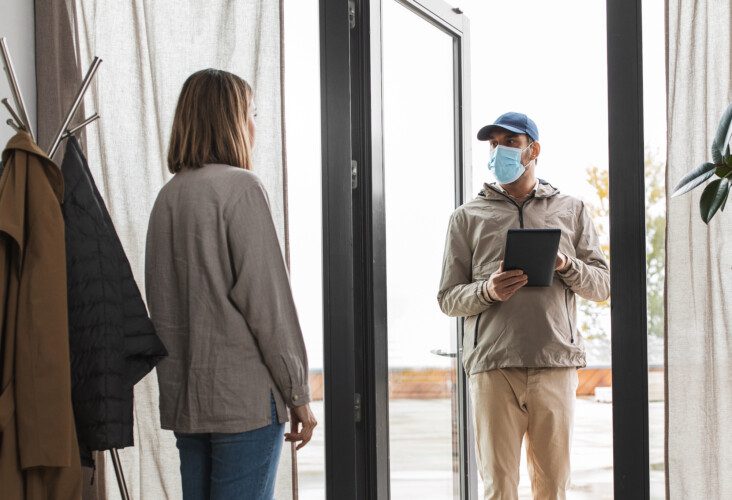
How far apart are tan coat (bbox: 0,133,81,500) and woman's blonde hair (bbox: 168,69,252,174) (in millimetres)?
292

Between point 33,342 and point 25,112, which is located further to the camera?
point 25,112

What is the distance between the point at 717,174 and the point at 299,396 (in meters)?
0.96

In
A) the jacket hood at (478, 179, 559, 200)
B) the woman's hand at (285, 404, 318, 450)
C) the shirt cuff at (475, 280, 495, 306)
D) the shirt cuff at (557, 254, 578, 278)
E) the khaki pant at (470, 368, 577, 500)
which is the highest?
the jacket hood at (478, 179, 559, 200)

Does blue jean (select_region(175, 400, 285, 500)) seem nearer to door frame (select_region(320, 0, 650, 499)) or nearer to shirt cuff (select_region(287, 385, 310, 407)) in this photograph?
shirt cuff (select_region(287, 385, 310, 407))

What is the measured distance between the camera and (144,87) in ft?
7.76

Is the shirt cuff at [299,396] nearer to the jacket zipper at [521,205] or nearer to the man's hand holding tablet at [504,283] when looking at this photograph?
the man's hand holding tablet at [504,283]

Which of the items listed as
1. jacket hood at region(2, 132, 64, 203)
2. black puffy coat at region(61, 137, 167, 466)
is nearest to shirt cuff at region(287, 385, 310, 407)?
black puffy coat at region(61, 137, 167, 466)

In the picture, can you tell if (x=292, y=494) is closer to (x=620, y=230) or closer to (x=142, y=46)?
(x=620, y=230)

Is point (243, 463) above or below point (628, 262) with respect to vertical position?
below

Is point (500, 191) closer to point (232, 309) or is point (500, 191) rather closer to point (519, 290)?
point (519, 290)

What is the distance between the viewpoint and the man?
2.52 metres

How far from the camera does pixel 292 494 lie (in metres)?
2.29

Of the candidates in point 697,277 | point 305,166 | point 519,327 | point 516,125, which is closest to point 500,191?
point 516,125

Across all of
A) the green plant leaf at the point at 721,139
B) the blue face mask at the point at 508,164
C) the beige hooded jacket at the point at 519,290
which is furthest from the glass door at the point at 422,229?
the green plant leaf at the point at 721,139
